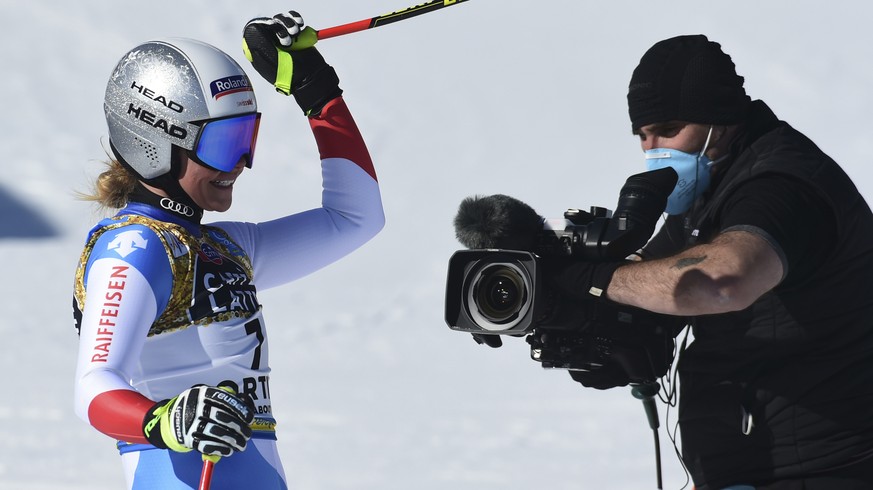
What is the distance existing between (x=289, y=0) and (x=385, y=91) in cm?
133

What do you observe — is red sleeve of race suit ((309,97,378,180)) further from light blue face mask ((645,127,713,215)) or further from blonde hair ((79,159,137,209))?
light blue face mask ((645,127,713,215))

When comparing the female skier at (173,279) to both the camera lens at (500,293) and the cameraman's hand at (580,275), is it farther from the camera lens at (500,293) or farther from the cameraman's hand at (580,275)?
the cameraman's hand at (580,275)

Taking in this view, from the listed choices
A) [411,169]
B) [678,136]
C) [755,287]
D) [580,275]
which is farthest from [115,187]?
[411,169]

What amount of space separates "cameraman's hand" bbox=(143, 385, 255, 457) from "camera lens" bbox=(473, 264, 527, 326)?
0.81 metres

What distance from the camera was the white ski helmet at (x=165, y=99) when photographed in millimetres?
3207

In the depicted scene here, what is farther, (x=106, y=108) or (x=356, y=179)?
(x=356, y=179)

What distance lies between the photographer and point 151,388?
310 cm

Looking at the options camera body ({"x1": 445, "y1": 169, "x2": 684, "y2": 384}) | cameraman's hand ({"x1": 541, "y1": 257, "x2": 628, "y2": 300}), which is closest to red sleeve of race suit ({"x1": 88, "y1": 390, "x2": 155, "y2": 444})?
camera body ({"x1": 445, "y1": 169, "x2": 684, "y2": 384})

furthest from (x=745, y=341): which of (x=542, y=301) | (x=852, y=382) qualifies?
(x=542, y=301)

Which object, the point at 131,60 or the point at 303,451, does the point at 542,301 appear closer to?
the point at 131,60

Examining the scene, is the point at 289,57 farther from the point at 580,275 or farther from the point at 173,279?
the point at 580,275

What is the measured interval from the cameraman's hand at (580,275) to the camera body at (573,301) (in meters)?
0.02

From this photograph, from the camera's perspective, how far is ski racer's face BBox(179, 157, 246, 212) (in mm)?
3246

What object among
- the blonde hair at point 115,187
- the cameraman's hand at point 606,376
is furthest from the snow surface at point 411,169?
the blonde hair at point 115,187
